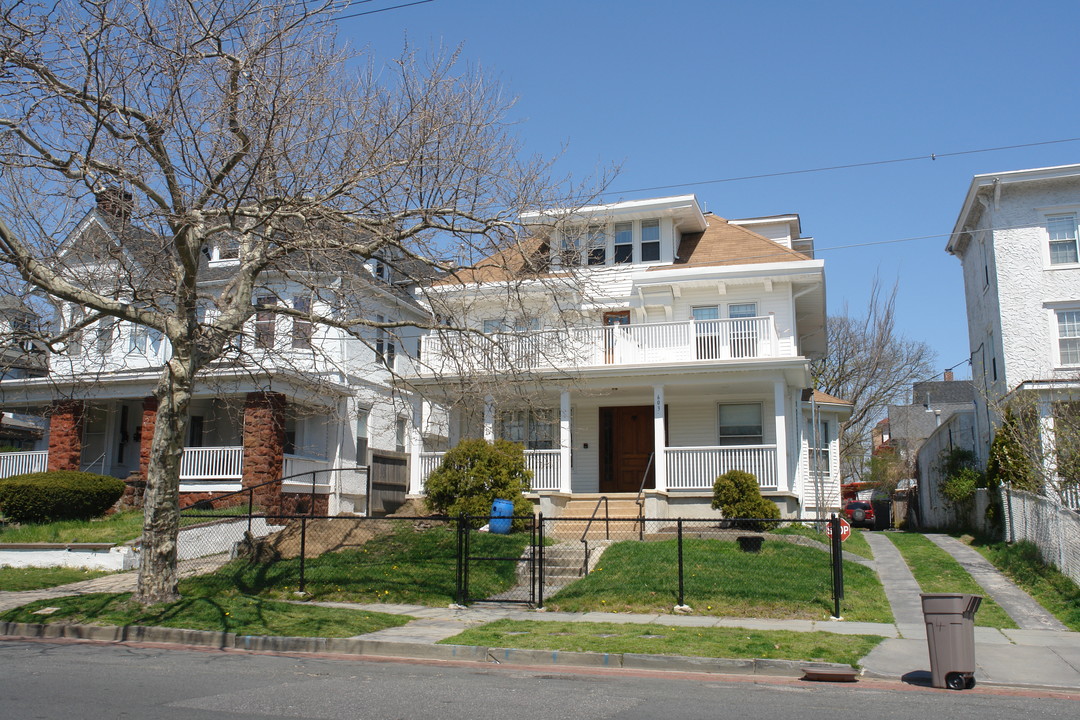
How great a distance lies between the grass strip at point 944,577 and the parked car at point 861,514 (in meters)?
15.5

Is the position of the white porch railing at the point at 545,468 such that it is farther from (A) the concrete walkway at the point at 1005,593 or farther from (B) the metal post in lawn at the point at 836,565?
(B) the metal post in lawn at the point at 836,565

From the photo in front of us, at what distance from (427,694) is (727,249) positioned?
1906 cm

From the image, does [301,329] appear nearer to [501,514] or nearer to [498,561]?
[498,561]

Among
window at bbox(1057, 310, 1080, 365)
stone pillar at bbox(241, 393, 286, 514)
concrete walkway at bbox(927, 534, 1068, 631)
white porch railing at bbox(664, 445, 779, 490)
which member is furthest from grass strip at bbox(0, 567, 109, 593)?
window at bbox(1057, 310, 1080, 365)

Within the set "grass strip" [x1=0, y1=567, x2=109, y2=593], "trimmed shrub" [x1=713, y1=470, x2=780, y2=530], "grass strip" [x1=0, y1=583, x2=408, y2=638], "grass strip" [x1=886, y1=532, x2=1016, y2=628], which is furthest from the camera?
"trimmed shrub" [x1=713, y1=470, x2=780, y2=530]

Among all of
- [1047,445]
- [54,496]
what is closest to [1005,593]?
[1047,445]

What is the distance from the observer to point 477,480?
1877 centimetres

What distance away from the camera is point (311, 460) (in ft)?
81.0

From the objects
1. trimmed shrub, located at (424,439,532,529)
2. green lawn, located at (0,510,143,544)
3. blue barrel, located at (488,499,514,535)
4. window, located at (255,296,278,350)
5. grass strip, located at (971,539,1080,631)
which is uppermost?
window, located at (255,296,278,350)

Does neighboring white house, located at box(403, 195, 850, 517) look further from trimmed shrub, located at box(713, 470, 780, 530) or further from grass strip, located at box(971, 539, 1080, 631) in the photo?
grass strip, located at box(971, 539, 1080, 631)

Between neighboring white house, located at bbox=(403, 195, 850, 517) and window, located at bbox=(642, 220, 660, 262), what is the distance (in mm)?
30

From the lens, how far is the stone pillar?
22.7m

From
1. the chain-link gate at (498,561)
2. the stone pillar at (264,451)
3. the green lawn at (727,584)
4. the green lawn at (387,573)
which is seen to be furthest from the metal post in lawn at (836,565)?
the stone pillar at (264,451)

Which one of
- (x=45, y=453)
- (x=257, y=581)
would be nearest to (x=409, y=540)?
→ (x=257, y=581)
